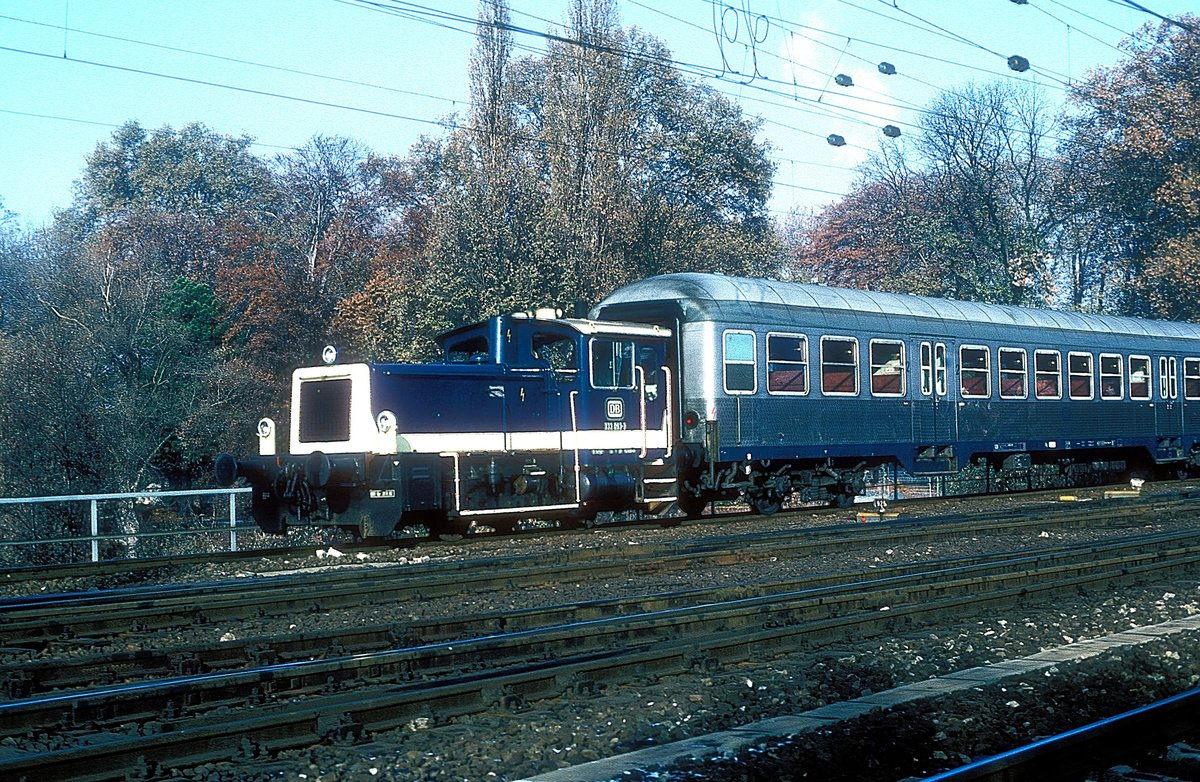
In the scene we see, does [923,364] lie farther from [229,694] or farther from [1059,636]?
[229,694]

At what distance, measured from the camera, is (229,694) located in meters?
7.21

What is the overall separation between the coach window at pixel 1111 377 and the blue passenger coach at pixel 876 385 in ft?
0.13

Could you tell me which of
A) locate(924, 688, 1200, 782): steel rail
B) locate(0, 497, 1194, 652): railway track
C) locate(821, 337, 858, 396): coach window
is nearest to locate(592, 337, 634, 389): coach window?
locate(0, 497, 1194, 652): railway track

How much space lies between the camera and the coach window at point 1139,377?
27.0 m

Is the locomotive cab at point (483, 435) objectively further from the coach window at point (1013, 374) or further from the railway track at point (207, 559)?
the coach window at point (1013, 374)

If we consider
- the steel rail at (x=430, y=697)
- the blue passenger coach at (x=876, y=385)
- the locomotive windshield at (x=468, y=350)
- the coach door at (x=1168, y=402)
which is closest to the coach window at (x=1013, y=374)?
the blue passenger coach at (x=876, y=385)

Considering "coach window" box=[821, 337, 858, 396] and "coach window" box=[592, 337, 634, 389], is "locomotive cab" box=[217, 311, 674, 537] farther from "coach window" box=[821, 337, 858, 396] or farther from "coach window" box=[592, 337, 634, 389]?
"coach window" box=[821, 337, 858, 396]

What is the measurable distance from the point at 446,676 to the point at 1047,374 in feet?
64.5

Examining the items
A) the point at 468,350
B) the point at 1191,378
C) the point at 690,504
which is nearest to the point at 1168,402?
the point at 1191,378

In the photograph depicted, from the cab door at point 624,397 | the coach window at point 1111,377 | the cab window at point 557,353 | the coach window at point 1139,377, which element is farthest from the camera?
the coach window at point 1139,377

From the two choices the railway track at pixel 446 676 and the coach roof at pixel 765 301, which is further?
the coach roof at pixel 765 301

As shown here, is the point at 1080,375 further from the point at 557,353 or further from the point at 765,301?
the point at 557,353

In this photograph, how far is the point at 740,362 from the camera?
1870 centimetres

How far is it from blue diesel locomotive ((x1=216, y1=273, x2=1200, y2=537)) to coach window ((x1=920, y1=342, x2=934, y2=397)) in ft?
0.12
